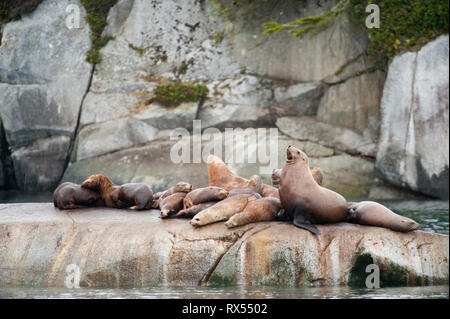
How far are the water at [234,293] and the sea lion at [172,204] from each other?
124 cm

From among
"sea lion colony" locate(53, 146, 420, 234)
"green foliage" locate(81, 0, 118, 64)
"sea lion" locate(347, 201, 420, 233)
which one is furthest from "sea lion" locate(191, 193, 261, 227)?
"green foliage" locate(81, 0, 118, 64)

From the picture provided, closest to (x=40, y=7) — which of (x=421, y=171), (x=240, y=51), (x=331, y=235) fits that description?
(x=240, y=51)

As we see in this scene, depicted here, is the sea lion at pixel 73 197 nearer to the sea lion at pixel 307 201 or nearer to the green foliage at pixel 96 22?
the sea lion at pixel 307 201

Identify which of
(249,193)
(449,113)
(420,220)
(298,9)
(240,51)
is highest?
(298,9)

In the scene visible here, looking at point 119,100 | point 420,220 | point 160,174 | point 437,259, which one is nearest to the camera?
point 437,259

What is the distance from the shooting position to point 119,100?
51.9 ft

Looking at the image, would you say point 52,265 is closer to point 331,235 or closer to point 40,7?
point 331,235

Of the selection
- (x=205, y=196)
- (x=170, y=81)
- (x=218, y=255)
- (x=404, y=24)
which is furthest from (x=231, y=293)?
(x=170, y=81)

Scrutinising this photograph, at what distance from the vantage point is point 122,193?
741 cm

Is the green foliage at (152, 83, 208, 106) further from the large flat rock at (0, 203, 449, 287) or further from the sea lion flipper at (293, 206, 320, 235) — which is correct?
the sea lion flipper at (293, 206, 320, 235)

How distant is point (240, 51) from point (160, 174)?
4.49 m

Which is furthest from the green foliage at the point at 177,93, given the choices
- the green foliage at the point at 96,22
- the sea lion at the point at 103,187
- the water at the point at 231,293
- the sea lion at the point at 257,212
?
the water at the point at 231,293

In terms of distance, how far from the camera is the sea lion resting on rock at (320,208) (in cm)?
599

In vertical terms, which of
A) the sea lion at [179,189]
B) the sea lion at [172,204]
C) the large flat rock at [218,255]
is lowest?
the large flat rock at [218,255]
